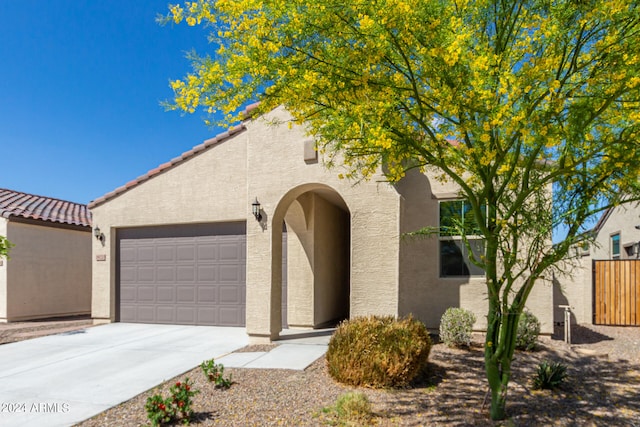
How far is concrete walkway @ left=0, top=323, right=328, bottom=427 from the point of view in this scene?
567 centimetres

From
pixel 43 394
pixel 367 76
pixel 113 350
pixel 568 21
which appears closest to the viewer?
pixel 568 21

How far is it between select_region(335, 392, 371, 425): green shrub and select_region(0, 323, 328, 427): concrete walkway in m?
2.03

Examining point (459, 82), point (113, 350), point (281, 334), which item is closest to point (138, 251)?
point (113, 350)

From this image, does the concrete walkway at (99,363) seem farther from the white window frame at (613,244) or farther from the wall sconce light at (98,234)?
the white window frame at (613,244)

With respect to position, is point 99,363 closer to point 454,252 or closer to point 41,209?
point 454,252

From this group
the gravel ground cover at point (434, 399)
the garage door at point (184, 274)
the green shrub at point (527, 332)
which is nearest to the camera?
the gravel ground cover at point (434, 399)

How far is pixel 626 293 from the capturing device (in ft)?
39.0

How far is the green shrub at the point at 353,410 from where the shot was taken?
5005 mm

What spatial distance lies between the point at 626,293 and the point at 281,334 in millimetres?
9593

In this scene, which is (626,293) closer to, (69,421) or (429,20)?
(429,20)

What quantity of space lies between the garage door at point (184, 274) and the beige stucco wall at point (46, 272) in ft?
13.2

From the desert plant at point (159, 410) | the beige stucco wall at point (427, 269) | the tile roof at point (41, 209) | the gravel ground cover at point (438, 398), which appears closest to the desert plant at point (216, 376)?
the gravel ground cover at point (438, 398)

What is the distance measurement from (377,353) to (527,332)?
136 inches

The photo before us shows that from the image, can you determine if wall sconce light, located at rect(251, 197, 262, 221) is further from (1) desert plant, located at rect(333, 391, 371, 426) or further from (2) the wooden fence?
(2) the wooden fence
